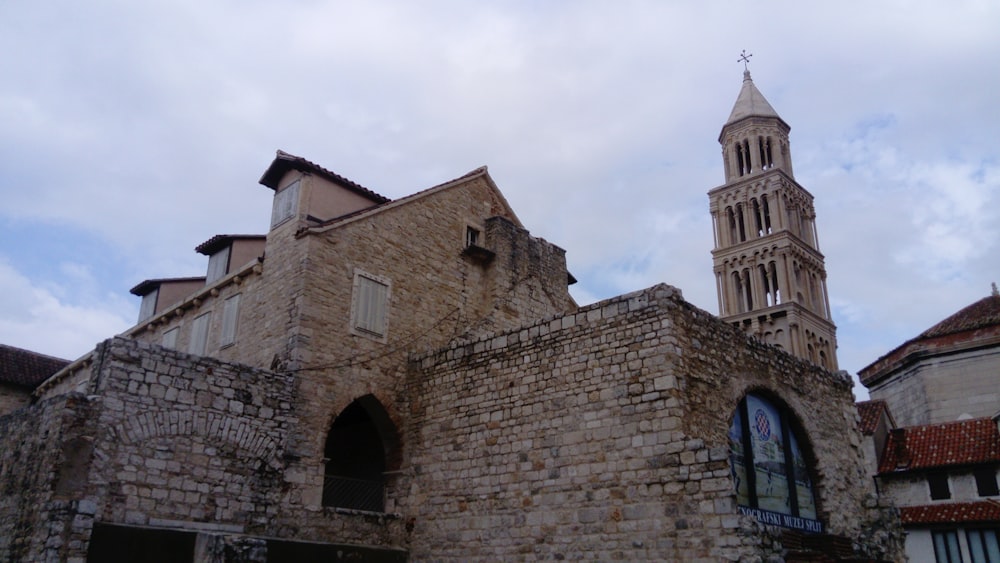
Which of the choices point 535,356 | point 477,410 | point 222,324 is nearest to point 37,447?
point 222,324

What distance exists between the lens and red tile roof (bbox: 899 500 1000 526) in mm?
22312

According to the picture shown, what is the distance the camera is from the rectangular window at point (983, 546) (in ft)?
72.0

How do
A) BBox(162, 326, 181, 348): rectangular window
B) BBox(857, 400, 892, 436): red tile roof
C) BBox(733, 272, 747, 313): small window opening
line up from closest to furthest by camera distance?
BBox(162, 326, 181, 348): rectangular window
BBox(857, 400, 892, 436): red tile roof
BBox(733, 272, 747, 313): small window opening

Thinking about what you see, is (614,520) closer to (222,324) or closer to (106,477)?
(106,477)

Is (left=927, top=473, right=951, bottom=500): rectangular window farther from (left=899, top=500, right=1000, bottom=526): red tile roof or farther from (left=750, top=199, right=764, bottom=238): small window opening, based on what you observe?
(left=750, top=199, right=764, bottom=238): small window opening

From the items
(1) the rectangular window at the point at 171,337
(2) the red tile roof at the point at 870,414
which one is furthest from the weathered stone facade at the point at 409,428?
(2) the red tile roof at the point at 870,414

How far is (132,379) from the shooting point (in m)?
12.5

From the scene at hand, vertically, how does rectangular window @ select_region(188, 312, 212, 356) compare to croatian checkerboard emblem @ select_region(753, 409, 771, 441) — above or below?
above

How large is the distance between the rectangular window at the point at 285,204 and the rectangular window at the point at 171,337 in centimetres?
527

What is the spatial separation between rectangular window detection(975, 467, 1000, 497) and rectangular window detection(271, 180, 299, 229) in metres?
22.0

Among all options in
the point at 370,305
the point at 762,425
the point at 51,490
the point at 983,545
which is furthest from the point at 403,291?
the point at 983,545

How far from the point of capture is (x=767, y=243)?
188 ft

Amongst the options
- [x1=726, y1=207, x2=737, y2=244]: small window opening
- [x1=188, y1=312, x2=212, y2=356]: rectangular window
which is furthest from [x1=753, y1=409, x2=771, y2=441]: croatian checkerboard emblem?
[x1=726, y1=207, x2=737, y2=244]: small window opening

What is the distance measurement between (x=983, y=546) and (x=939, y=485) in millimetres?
2465
